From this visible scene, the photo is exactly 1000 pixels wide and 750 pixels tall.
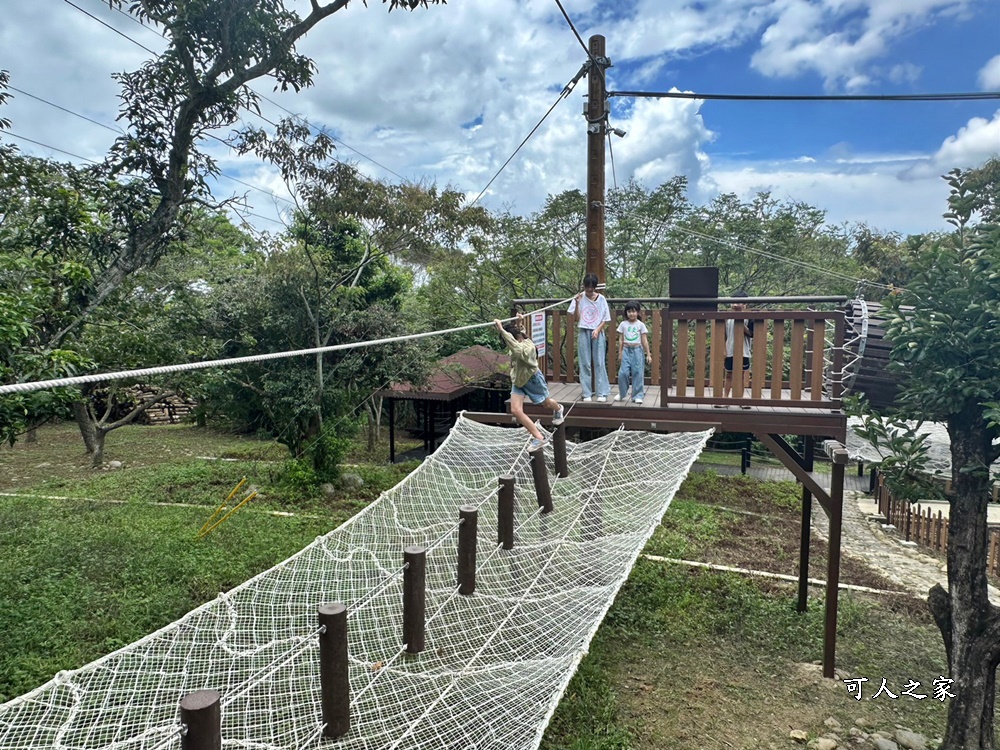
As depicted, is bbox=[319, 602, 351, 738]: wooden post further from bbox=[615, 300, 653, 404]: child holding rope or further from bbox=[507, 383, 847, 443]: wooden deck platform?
bbox=[615, 300, 653, 404]: child holding rope

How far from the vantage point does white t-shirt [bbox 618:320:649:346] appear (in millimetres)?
4383

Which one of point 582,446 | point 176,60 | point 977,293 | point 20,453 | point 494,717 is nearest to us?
point 494,717

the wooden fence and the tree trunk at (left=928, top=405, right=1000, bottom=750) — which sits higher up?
the tree trunk at (left=928, top=405, right=1000, bottom=750)

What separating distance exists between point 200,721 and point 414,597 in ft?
3.50

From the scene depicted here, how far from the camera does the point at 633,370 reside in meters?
4.46

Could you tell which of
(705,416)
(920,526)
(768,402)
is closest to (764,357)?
(768,402)

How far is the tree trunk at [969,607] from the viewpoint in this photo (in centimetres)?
304

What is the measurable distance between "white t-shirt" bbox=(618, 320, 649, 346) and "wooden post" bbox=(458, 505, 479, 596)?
1953 mm

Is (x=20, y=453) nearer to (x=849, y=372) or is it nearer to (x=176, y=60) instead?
(x=176, y=60)

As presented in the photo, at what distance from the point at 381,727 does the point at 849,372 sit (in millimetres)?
3240

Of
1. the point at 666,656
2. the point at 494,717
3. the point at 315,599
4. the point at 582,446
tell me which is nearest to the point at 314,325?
the point at 582,446

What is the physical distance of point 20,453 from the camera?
987cm

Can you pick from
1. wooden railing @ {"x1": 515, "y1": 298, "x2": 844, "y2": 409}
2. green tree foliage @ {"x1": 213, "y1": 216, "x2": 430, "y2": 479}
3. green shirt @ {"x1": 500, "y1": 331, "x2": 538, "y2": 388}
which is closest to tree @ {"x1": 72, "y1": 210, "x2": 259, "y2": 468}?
green tree foliage @ {"x1": 213, "y1": 216, "x2": 430, "y2": 479}

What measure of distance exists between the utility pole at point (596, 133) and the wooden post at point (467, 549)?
2526 mm
